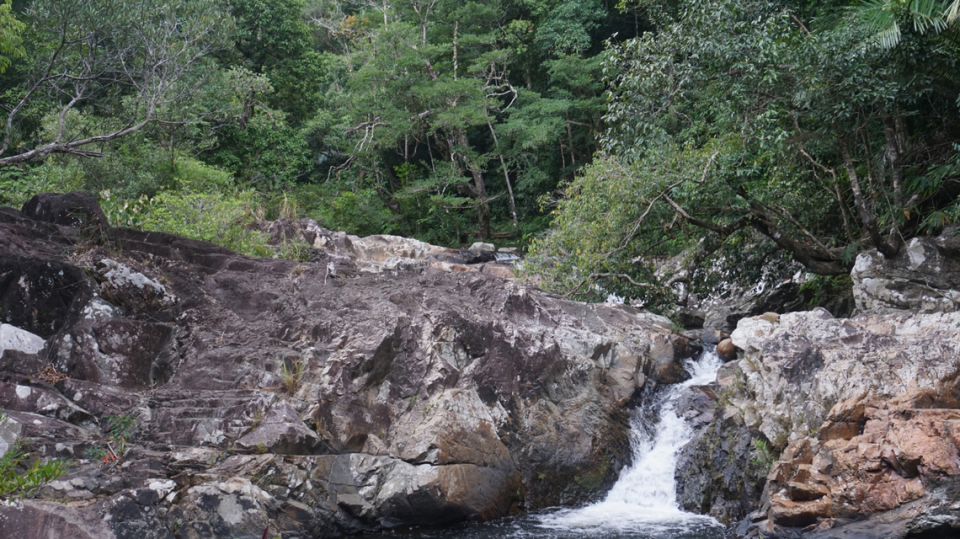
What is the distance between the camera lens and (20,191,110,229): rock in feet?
30.1

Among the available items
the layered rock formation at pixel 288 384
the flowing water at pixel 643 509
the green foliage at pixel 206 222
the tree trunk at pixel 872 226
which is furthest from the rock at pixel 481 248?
the tree trunk at pixel 872 226

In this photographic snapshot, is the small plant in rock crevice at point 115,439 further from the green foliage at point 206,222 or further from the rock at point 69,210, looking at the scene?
the green foliage at point 206,222

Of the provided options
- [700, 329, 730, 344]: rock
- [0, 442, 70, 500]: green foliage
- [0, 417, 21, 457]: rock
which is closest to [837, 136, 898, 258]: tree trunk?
[700, 329, 730, 344]: rock

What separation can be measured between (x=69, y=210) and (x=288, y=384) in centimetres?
415

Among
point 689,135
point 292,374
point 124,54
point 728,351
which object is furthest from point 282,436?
point 689,135

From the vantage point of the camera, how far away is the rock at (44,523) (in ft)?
13.9

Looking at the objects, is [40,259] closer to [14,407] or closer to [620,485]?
[14,407]

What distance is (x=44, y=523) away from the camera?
170 inches

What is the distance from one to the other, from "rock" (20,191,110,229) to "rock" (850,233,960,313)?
1117 cm

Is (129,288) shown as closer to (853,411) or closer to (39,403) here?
(39,403)

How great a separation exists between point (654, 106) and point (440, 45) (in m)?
15.5

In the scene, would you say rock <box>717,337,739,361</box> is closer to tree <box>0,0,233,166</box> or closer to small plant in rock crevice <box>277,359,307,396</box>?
small plant in rock crevice <box>277,359,307,396</box>

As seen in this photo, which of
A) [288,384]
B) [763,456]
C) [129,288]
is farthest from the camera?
[129,288]

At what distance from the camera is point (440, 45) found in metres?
25.0
